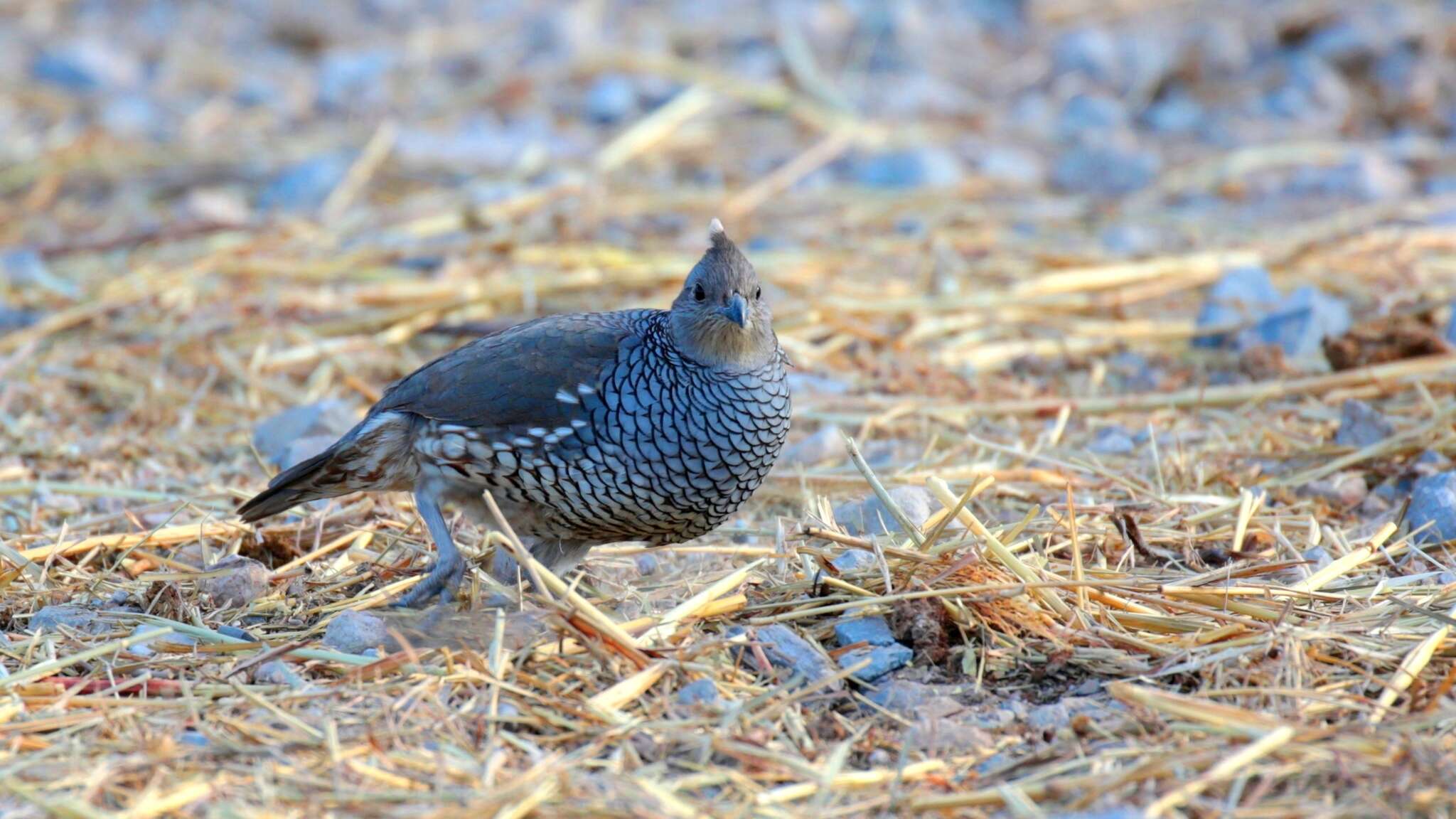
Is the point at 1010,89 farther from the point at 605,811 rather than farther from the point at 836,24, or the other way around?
the point at 605,811

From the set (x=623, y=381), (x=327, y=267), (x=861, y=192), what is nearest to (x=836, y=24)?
(x=861, y=192)

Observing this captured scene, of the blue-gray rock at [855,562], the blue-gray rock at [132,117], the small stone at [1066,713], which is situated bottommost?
the small stone at [1066,713]

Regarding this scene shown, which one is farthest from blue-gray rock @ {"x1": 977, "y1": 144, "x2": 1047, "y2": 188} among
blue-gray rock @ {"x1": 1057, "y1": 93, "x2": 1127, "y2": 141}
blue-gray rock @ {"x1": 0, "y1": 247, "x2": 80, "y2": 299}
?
blue-gray rock @ {"x1": 0, "y1": 247, "x2": 80, "y2": 299}

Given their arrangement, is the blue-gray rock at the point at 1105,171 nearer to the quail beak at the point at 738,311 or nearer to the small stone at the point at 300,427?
the small stone at the point at 300,427

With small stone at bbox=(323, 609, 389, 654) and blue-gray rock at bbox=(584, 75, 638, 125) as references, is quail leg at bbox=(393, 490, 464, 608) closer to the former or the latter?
small stone at bbox=(323, 609, 389, 654)

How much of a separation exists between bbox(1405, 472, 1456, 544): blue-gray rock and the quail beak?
210 centimetres

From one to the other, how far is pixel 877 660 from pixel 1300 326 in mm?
3698

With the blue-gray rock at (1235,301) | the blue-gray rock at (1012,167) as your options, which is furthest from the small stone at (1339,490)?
the blue-gray rock at (1012,167)

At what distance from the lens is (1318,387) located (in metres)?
6.17

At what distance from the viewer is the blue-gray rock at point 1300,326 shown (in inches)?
264

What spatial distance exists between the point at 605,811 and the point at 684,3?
11.5m

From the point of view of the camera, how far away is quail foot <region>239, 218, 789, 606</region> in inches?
168

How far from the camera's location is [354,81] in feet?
39.9

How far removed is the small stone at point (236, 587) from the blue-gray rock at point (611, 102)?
6977mm
